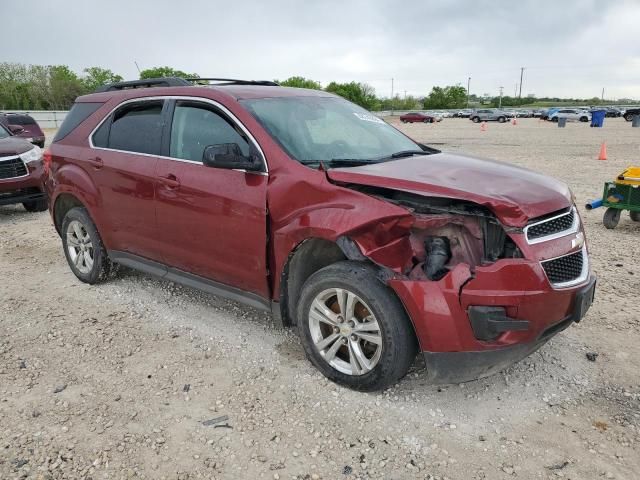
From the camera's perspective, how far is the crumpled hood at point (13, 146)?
26.8ft

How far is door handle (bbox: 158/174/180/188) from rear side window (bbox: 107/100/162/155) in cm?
27

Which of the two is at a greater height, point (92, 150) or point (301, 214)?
point (92, 150)

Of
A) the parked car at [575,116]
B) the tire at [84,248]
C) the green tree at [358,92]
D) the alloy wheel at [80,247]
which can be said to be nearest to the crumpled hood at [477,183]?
the tire at [84,248]

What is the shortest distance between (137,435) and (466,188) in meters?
2.30

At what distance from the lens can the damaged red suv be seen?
2828 mm

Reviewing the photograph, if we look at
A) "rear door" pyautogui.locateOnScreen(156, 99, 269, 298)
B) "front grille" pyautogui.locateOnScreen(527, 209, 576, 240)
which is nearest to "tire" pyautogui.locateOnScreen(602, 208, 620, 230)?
"front grille" pyautogui.locateOnScreen(527, 209, 576, 240)

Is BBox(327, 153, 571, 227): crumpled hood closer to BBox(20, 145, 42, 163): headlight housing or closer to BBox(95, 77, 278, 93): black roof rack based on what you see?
BBox(95, 77, 278, 93): black roof rack

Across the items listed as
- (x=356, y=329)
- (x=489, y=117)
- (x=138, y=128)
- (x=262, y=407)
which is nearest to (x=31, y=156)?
(x=138, y=128)

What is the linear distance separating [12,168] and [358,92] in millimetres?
91444

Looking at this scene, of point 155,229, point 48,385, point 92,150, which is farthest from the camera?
point 92,150

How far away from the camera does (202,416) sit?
3.08 m

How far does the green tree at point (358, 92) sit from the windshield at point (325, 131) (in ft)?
291

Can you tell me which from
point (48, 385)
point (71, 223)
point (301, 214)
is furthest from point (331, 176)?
point (71, 223)

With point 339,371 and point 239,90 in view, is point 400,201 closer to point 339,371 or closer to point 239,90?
point 339,371
